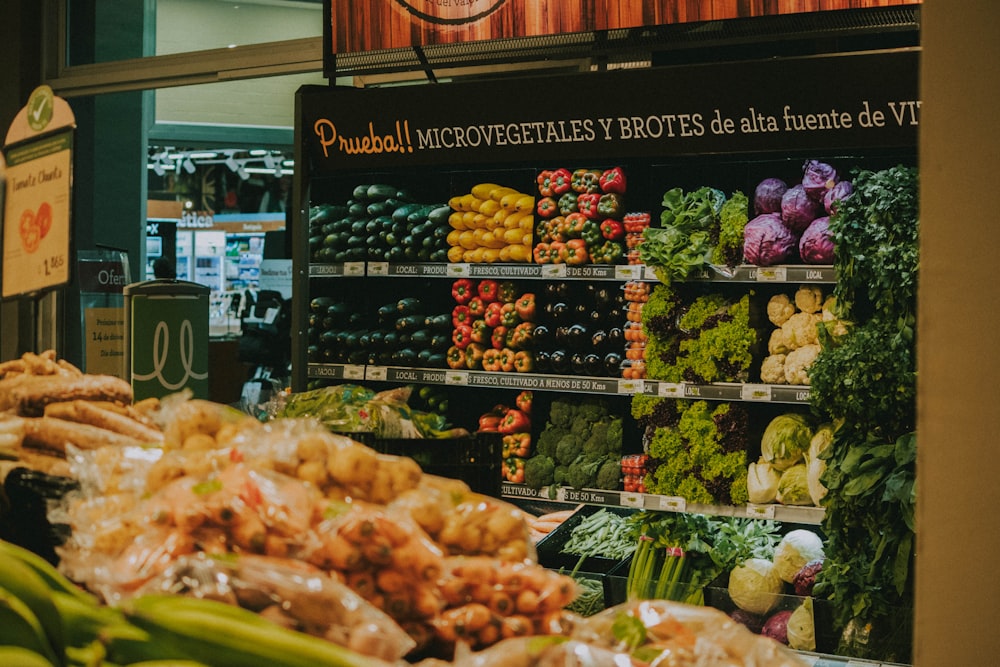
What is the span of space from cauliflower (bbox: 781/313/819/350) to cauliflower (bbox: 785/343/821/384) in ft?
0.11

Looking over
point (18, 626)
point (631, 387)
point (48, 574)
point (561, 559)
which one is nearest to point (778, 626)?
→ point (561, 559)

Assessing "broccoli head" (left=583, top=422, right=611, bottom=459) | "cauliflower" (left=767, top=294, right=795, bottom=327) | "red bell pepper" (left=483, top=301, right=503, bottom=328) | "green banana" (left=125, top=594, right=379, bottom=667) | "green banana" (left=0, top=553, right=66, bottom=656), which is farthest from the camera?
"red bell pepper" (left=483, top=301, right=503, bottom=328)

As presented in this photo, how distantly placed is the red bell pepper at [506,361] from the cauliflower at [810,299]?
4.31ft

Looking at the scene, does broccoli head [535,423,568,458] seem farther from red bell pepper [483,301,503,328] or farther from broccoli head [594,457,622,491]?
red bell pepper [483,301,503,328]

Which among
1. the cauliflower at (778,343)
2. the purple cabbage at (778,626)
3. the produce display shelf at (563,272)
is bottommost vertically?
the purple cabbage at (778,626)

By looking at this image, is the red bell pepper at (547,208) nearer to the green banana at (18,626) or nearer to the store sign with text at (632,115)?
the store sign with text at (632,115)

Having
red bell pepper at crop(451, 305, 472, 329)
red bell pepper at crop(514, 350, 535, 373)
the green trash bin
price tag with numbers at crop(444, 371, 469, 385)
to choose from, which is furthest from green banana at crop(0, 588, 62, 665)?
red bell pepper at crop(451, 305, 472, 329)

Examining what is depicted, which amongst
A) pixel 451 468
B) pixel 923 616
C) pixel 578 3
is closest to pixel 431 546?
pixel 923 616

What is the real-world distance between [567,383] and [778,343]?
3.00 feet

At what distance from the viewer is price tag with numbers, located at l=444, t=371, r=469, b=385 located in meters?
4.72

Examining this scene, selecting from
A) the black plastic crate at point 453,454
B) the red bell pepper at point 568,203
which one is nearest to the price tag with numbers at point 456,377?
the red bell pepper at point 568,203

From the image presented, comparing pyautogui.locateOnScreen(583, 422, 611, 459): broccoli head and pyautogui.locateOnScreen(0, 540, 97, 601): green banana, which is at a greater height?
pyautogui.locateOnScreen(0, 540, 97, 601): green banana

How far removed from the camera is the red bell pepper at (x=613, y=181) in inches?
181

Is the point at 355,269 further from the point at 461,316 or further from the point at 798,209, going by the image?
the point at 798,209
